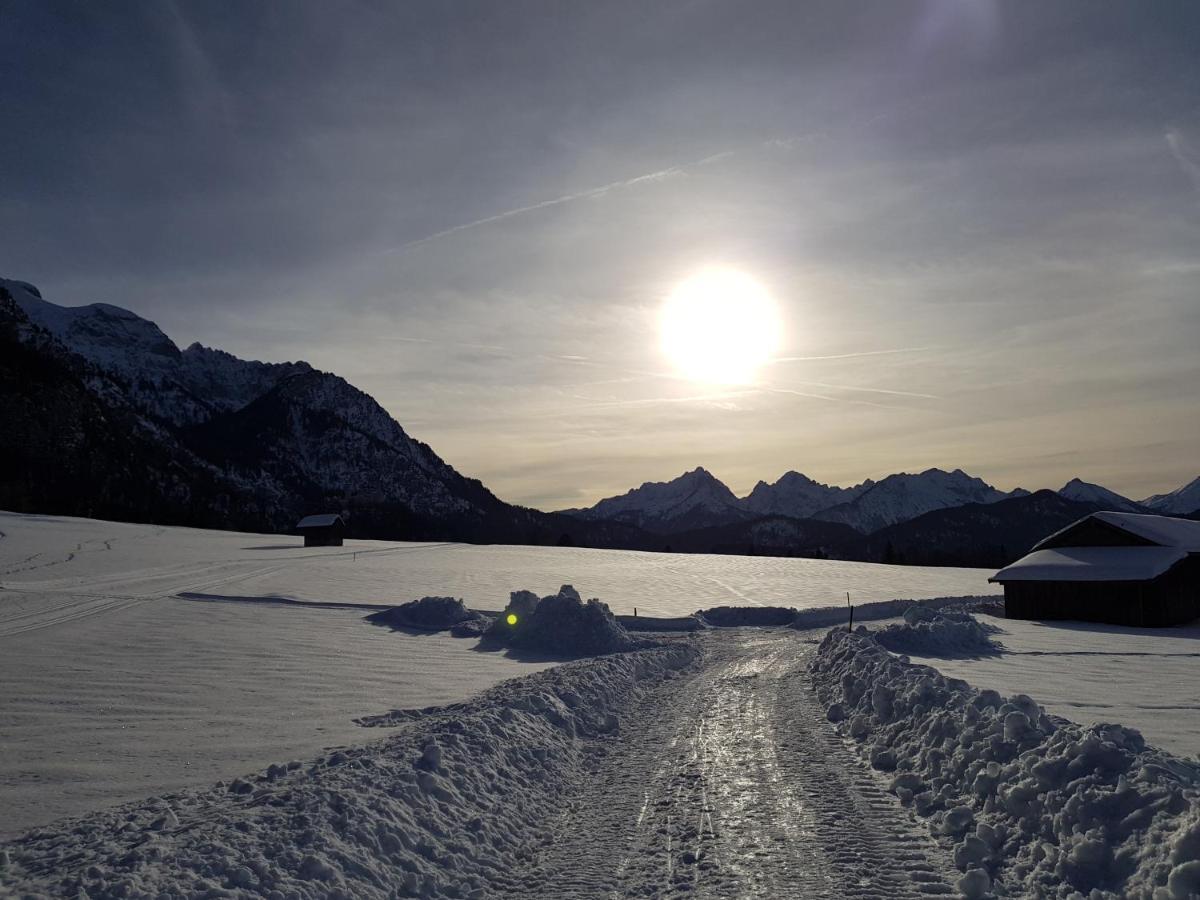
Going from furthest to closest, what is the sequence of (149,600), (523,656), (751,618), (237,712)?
(751,618), (149,600), (523,656), (237,712)

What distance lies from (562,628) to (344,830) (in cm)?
1826

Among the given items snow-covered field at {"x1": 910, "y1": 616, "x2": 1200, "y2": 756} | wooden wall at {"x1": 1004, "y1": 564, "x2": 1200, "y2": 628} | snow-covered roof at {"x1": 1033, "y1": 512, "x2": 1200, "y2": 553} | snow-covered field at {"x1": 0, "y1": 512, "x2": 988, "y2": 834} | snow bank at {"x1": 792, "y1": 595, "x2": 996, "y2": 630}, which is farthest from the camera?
snow-covered roof at {"x1": 1033, "y1": 512, "x2": 1200, "y2": 553}

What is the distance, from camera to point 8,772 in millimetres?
9656

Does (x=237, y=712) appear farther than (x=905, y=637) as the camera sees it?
No

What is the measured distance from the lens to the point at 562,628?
25.4 metres

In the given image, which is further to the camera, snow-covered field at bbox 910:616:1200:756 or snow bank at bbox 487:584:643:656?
snow bank at bbox 487:584:643:656

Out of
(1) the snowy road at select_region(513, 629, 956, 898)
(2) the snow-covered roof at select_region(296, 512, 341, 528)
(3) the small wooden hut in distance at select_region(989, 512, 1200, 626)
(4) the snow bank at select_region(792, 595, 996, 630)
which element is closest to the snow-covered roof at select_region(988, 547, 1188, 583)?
(3) the small wooden hut in distance at select_region(989, 512, 1200, 626)

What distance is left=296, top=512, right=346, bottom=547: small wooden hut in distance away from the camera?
75188 mm

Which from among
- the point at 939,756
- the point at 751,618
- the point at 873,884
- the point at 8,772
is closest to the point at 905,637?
the point at 751,618

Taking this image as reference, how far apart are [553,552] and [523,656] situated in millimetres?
54708

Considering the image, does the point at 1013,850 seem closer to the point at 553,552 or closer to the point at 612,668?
the point at 612,668

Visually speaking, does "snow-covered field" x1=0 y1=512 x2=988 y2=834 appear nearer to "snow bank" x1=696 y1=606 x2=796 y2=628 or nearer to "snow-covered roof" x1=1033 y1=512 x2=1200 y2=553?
"snow bank" x1=696 y1=606 x2=796 y2=628

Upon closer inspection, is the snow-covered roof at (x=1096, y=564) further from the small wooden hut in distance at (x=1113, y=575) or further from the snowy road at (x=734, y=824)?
the snowy road at (x=734, y=824)

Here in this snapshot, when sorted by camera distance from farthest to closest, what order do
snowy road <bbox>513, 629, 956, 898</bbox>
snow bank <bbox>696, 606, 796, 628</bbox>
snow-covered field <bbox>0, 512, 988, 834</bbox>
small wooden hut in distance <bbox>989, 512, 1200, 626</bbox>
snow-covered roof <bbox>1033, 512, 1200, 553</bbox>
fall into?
snow-covered roof <bbox>1033, 512, 1200, 553</bbox> < snow bank <bbox>696, 606, 796, 628</bbox> < small wooden hut in distance <bbox>989, 512, 1200, 626</bbox> < snow-covered field <bbox>0, 512, 988, 834</bbox> < snowy road <bbox>513, 629, 956, 898</bbox>
